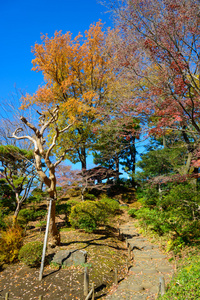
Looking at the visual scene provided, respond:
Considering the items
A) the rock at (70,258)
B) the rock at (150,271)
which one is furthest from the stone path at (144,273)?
the rock at (70,258)

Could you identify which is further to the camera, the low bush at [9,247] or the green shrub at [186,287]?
the low bush at [9,247]

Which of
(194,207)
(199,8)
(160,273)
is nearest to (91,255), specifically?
(160,273)

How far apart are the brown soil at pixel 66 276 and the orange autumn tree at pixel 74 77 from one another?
777 cm

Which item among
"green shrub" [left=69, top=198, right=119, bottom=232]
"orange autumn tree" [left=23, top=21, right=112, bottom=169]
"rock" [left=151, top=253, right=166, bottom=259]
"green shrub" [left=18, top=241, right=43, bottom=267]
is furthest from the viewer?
"orange autumn tree" [left=23, top=21, right=112, bottom=169]

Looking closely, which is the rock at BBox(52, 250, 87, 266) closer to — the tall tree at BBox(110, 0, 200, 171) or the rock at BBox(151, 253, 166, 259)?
the rock at BBox(151, 253, 166, 259)

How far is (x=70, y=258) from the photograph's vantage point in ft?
22.5

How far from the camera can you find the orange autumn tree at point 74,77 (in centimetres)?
1438

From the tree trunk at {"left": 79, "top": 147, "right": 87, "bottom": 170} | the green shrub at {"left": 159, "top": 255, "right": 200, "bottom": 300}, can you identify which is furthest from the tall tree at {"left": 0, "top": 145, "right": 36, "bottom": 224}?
the green shrub at {"left": 159, "top": 255, "right": 200, "bottom": 300}

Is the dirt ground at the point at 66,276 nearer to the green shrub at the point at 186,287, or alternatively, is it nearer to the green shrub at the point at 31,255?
the green shrub at the point at 31,255

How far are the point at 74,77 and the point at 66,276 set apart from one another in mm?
13904

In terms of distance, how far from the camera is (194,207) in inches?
303

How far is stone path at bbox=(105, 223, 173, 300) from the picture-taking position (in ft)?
18.0

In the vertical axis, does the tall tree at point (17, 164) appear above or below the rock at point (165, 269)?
above

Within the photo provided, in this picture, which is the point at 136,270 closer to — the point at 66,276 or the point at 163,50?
the point at 66,276
